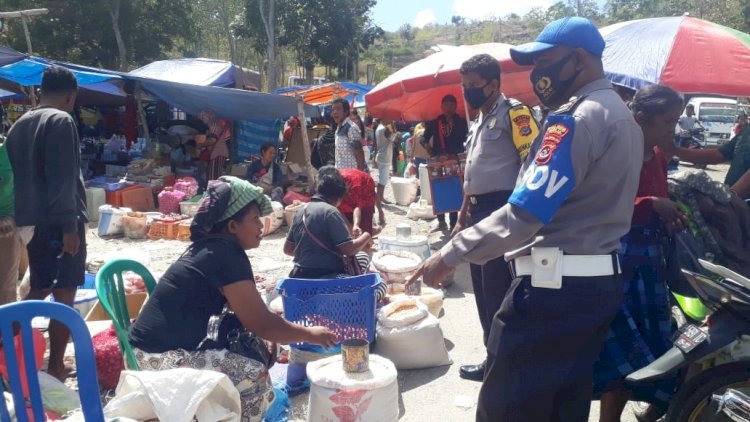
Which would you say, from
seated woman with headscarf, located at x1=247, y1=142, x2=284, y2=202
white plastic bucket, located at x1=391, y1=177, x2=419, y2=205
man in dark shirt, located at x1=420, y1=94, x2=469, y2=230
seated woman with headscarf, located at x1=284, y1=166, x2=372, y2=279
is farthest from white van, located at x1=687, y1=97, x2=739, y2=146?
seated woman with headscarf, located at x1=284, y1=166, x2=372, y2=279

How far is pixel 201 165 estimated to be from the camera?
37.5 feet

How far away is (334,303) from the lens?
3.58m

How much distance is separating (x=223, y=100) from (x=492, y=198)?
26.0 feet

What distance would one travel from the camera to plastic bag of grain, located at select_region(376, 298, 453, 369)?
4.04 m

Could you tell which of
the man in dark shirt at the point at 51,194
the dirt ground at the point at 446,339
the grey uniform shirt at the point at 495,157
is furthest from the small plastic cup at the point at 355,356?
the man in dark shirt at the point at 51,194

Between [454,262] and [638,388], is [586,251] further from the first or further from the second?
[638,388]

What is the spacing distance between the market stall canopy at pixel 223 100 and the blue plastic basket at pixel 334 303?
7.57m

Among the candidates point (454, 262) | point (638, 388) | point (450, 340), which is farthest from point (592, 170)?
point (450, 340)

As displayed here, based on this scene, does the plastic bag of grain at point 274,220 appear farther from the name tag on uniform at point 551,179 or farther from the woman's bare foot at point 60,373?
the name tag on uniform at point 551,179

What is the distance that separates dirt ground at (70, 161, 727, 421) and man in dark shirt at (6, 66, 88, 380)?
5.09 feet

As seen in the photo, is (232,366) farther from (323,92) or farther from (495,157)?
(323,92)

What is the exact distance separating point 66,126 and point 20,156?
352 mm

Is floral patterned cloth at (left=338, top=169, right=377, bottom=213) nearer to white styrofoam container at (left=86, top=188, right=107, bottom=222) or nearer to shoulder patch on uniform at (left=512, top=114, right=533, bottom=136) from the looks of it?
shoulder patch on uniform at (left=512, top=114, right=533, bottom=136)

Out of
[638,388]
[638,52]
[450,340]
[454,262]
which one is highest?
[638,52]
